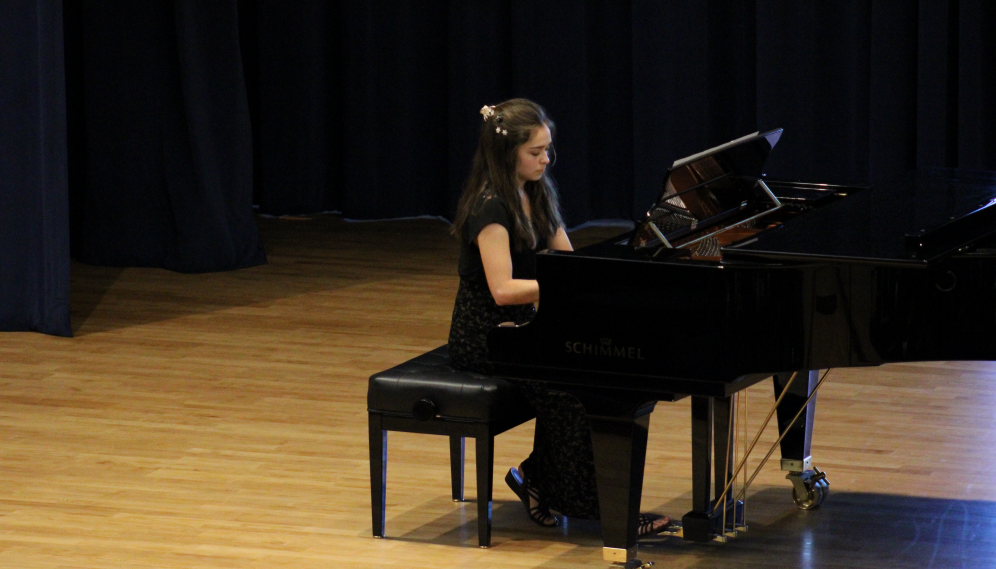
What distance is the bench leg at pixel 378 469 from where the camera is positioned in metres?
3.29

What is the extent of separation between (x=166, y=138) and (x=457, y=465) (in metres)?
3.74

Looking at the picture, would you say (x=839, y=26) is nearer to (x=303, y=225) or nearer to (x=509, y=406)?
(x=303, y=225)

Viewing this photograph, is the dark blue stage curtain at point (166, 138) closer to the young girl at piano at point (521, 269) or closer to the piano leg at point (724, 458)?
the young girl at piano at point (521, 269)

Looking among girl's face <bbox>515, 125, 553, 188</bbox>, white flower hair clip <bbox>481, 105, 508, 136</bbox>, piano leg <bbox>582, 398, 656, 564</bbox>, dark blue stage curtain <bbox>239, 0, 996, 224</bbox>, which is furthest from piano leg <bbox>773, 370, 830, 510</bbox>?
dark blue stage curtain <bbox>239, 0, 996, 224</bbox>

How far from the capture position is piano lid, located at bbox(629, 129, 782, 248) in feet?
9.96

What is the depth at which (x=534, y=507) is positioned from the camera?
11.4ft

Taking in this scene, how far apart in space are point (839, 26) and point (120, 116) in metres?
3.64

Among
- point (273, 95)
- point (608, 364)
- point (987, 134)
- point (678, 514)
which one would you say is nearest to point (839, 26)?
point (987, 134)

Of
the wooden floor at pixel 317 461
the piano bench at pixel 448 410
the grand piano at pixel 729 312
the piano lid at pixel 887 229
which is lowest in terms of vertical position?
the wooden floor at pixel 317 461

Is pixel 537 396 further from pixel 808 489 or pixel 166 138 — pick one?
pixel 166 138

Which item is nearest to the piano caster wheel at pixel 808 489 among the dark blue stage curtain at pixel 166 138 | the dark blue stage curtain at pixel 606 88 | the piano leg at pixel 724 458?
the piano leg at pixel 724 458

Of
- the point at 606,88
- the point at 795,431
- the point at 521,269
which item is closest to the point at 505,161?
the point at 521,269

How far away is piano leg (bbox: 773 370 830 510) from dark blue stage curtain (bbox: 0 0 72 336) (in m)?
3.13

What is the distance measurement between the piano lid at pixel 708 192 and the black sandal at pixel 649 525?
27.7 inches
